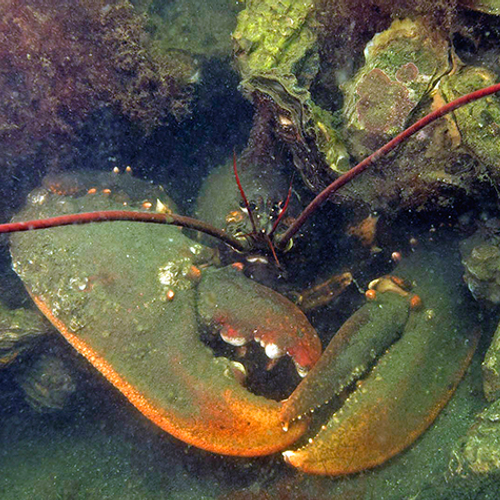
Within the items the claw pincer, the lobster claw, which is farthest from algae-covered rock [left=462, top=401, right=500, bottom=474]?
the claw pincer

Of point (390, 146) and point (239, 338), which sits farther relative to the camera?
point (239, 338)

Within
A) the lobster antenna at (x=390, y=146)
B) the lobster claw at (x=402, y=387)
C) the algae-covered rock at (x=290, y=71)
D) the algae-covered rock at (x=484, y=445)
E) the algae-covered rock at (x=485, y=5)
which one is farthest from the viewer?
the algae-covered rock at (x=290, y=71)

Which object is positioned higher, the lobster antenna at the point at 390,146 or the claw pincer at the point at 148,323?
the lobster antenna at the point at 390,146

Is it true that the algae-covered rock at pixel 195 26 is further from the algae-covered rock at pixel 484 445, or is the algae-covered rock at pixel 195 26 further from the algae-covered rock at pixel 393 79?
the algae-covered rock at pixel 484 445

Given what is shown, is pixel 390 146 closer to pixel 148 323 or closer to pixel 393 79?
pixel 393 79

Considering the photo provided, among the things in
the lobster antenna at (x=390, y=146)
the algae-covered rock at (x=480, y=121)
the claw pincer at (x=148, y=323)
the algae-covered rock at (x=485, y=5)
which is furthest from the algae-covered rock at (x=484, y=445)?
the algae-covered rock at (x=485, y=5)

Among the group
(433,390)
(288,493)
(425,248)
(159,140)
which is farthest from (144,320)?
(159,140)

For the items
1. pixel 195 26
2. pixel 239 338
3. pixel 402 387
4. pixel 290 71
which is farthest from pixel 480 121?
pixel 195 26
